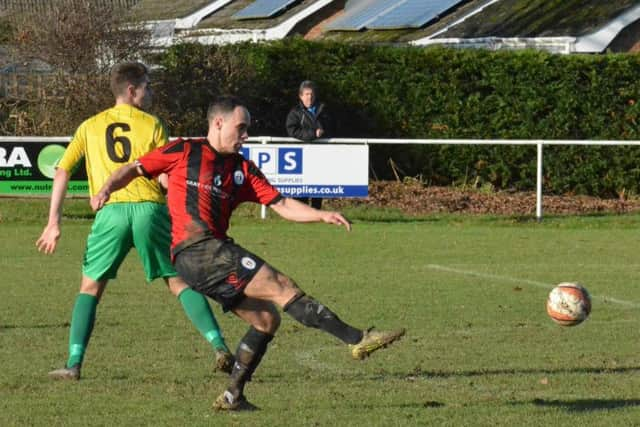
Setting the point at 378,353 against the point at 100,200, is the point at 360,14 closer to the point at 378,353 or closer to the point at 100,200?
the point at 378,353

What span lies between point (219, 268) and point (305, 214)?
57 cm

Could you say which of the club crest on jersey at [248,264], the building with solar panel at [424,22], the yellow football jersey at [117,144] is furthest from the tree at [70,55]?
the club crest on jersey at [248,264]

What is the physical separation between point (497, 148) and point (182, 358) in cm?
1507

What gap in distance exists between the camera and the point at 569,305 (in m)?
8.51

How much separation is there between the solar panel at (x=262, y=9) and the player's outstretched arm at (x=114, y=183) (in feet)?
105

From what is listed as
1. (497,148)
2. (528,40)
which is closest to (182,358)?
(497,148)

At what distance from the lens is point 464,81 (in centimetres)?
2395

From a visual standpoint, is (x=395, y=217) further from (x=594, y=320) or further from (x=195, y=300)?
(x=195, y=300)

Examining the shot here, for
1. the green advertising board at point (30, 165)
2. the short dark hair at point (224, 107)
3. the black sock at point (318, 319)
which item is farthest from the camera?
the green advertising board at point (30, 165)

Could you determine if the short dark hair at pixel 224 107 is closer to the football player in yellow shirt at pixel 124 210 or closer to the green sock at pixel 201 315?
the football player in yellow shirt at pixel 124 210

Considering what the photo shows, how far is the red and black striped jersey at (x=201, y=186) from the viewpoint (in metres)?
7.26

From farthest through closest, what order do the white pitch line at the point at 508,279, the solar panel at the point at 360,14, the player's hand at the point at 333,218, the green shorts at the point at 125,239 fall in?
the solar panel at the point at 360,14
the white pitch line at the point at 508,279
the green shorts at the point at 125,239
the player's hand at the point at 333,218

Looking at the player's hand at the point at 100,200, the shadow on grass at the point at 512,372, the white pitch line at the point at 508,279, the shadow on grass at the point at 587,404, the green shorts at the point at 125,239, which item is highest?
the player's hand at the point at 100,200

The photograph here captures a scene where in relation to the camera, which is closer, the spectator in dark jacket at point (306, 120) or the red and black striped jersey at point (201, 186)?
the red and black striped jersey at point (201, 186)
